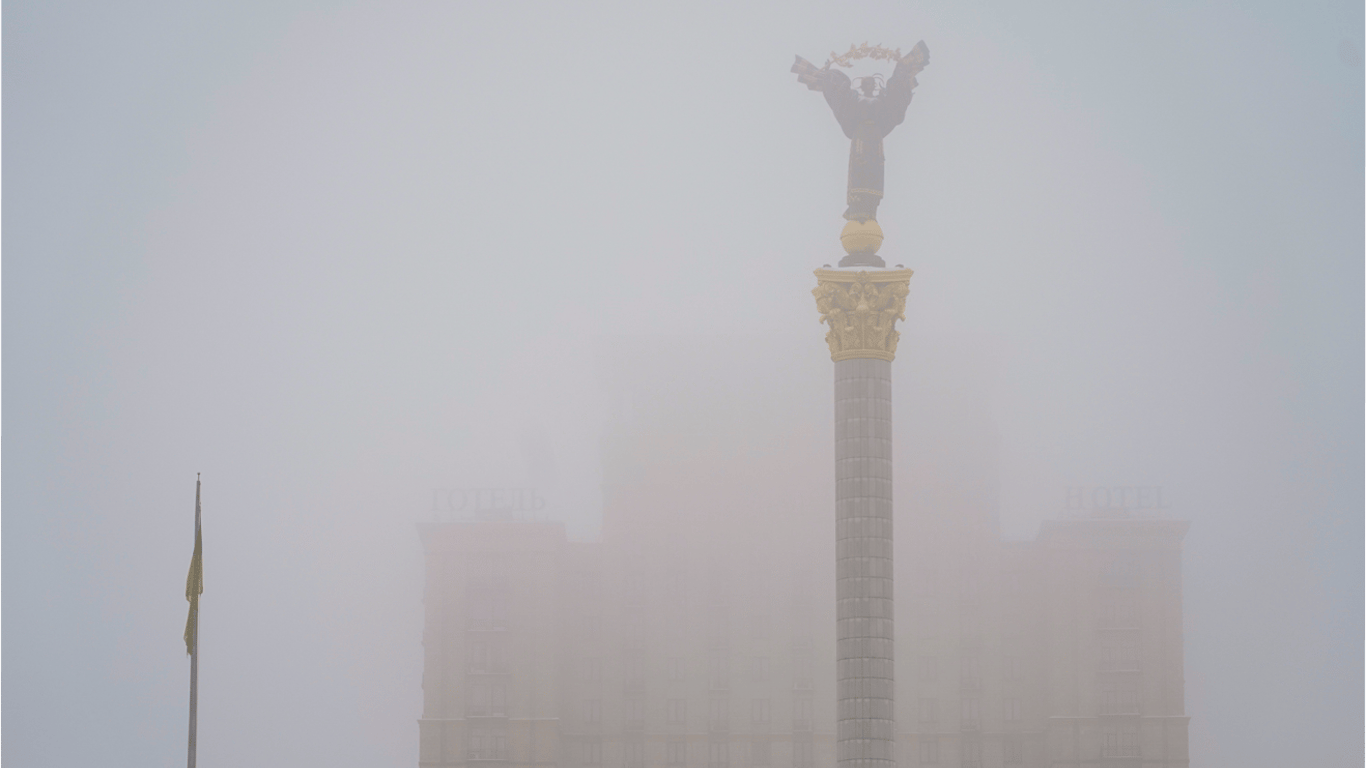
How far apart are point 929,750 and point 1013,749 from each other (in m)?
5.70

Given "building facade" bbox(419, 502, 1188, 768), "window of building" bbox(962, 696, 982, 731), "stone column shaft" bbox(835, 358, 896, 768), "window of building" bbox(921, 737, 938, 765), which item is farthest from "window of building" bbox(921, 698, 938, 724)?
"stone column shaft" bbox(835, 358, 896, 768)

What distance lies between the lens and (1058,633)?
105500 millimetres

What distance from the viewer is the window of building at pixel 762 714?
106188 millimetres

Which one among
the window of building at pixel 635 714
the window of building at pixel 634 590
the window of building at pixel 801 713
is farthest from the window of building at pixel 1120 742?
the window of building at pixel 634 590

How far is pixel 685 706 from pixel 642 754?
4.25m

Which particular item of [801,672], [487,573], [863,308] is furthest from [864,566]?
[487,573]

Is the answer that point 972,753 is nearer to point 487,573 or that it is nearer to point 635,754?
point 635,754

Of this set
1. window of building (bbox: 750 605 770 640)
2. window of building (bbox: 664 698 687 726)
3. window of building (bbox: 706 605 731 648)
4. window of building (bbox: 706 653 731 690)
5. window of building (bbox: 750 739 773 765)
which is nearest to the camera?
window of building (bbox: 750 739 773 765)

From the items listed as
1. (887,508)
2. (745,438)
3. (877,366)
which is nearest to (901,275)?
(877,366)

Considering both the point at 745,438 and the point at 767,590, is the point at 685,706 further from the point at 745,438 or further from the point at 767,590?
the point at 745,438

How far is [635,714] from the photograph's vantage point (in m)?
107

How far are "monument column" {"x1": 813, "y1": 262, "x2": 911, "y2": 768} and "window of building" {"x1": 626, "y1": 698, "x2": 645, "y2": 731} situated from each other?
238 ft

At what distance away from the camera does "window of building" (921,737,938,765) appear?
10456 centimetres

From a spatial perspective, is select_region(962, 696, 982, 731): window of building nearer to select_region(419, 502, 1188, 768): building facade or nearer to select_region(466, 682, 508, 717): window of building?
select_region(419, 502, 1188, 768): building facade
